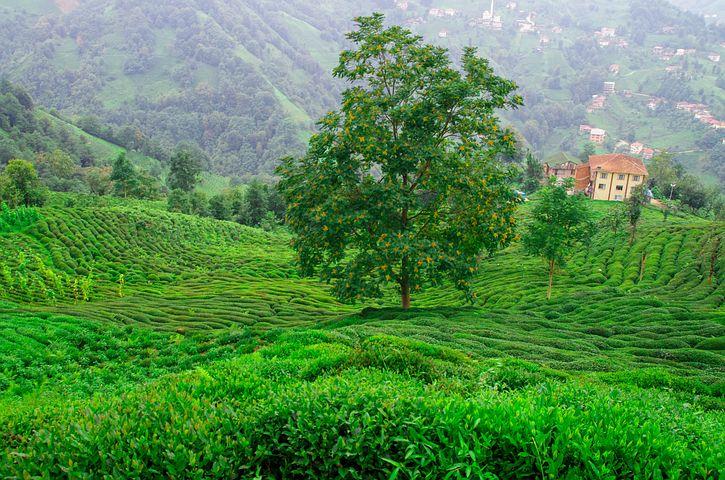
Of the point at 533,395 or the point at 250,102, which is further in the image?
the point at 250,102

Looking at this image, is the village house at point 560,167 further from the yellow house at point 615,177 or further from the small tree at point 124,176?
the small tree at point 124,176

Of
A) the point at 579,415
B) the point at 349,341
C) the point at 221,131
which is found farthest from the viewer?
the point at 221,131

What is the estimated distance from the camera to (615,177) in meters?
79.0

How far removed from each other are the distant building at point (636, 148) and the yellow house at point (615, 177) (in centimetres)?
9643

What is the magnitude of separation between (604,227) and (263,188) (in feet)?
146

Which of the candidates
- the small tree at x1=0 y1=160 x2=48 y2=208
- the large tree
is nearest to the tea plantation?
the large tree

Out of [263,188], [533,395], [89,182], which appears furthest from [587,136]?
[533,395]

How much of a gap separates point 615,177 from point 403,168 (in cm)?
7336

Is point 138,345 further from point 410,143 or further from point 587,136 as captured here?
point 587,136

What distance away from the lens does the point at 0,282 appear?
2184cm

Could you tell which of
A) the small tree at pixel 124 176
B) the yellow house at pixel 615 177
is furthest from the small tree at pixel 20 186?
the yellow house at pixel 615 177

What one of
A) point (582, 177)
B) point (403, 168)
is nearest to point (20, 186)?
point (403, 168)

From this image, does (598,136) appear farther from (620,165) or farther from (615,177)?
(620,165)

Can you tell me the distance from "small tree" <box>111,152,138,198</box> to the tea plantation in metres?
32.7
